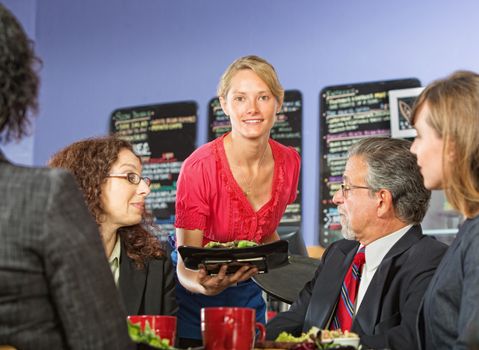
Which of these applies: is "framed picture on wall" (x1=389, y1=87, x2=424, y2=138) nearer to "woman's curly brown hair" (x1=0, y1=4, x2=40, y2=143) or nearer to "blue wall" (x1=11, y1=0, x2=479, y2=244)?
"blue wall" (x1=11, y1=0, x2=479, y2=244)

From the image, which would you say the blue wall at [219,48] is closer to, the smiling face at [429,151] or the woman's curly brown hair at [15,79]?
the smiling face at [429,151]

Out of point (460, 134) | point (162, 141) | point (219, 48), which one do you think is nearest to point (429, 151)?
point (460, 134)

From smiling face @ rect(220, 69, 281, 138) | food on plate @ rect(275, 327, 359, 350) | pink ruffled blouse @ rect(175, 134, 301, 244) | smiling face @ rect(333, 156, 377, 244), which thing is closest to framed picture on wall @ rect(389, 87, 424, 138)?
pink ruffled blouse @ rect(175, 134, 301, 244)

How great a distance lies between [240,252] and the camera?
2191mm

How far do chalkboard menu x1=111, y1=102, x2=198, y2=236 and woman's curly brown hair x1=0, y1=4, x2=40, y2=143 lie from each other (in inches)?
163

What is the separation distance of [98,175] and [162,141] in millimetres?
2922

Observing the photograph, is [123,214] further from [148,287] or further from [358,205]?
[358,205]

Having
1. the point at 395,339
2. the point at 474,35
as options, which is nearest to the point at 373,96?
the point at 474,35

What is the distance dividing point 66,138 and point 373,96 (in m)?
2.24

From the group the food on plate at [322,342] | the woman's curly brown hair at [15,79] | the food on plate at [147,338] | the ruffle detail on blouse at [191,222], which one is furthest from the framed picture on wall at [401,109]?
the woman's curly brown hair at [15,79]

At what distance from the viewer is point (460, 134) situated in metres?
1.65

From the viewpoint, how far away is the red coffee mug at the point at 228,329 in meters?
1.51

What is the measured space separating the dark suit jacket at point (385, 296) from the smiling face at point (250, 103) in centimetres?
66

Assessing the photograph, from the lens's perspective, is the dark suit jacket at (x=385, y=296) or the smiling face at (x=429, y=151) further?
the dark suit jacket at (x=385, y=296)
